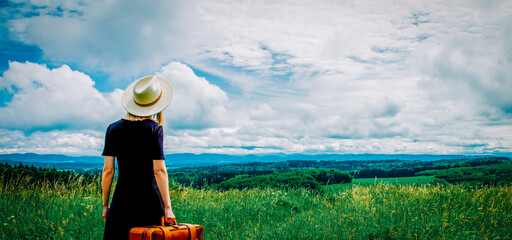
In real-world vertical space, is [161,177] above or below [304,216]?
above

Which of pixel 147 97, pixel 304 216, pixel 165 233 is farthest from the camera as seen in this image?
pixel 304 216

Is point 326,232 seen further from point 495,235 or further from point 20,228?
point 20,228

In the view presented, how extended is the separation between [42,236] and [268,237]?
14.0 ft

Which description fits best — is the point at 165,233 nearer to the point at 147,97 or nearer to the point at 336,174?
the point at 147,97

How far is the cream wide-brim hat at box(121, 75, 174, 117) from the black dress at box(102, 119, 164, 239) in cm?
16

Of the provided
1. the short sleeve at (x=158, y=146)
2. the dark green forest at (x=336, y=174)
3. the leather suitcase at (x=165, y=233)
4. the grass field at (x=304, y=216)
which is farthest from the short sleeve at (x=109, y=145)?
the dark green forest at (x=336, y=174)

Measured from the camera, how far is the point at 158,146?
336 cm

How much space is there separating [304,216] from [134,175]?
466 cm

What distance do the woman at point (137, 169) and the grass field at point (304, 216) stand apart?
2.73m

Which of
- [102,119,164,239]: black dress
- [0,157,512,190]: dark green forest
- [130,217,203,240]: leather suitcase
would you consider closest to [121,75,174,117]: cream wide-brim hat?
[102,119,164,239]: black dress

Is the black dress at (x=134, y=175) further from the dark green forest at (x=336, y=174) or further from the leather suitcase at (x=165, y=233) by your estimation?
the dark green forest at (x=336, y=174)

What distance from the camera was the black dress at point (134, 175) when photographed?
3375mm

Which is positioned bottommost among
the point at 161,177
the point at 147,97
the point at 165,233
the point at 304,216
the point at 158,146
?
the point at 304,216

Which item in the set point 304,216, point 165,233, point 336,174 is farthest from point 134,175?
point 336,174
